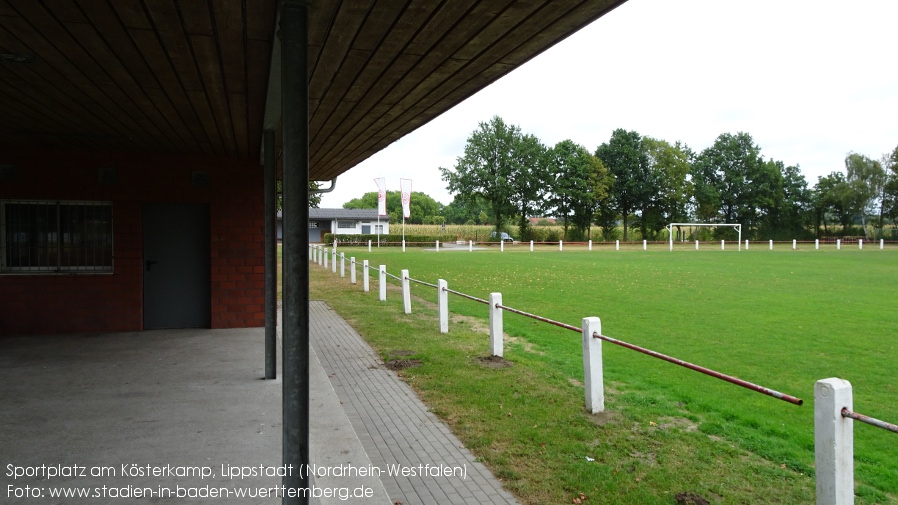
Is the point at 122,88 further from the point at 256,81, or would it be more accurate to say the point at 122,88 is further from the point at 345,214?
the point at 345,214

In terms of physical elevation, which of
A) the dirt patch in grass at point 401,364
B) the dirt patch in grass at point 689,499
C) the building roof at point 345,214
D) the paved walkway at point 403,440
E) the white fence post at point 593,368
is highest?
the building roof at point 345,214

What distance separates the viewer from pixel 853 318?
11.3 metres

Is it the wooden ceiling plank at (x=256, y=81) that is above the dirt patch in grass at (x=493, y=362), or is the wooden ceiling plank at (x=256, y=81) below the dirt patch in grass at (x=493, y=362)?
above

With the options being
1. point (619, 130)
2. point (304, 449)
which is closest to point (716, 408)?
point (304, 449)

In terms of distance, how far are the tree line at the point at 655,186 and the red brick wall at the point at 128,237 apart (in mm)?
56014

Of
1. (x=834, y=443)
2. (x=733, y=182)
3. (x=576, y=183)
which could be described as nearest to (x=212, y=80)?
(x=834, y=443)

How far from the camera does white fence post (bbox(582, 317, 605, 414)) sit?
584 centimetres

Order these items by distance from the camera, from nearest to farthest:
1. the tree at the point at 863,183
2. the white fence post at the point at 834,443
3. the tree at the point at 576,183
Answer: the white fence post at the point at 834,443 < the tree at the point at 863,183 < the tree at the point at 576,183

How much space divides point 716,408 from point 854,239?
214 ft

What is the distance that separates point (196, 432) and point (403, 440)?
1634 mm

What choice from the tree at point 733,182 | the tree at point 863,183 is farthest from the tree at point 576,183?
the tree at point 863,183

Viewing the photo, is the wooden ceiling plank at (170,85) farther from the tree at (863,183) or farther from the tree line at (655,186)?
the tree at (863,183)

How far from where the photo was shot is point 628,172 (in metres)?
69.0

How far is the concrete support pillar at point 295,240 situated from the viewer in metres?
2.99
